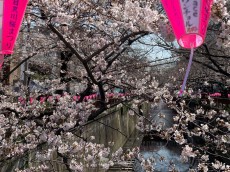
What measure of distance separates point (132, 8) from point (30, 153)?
7.68 ft

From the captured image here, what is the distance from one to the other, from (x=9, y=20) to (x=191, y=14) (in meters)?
1.46

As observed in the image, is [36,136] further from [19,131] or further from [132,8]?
[132,8]

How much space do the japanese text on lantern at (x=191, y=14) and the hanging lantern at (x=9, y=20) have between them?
50.0 inches

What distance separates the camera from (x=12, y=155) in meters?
3.79

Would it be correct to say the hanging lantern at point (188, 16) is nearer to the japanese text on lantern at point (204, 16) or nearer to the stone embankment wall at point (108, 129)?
the japanese text on lantern at point (204, 16)

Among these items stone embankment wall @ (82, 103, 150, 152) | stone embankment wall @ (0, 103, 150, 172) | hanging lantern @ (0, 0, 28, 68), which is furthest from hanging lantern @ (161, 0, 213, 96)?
stone embankment wall @ (82, 103, 150, 152)

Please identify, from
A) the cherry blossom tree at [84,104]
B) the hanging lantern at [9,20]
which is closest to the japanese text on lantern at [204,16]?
the cherry blossom tree at [84,104]

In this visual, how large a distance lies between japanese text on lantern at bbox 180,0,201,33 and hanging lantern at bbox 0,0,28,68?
1.27 meters

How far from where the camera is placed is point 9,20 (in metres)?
2.56

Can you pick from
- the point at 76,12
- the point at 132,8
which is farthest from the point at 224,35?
the point at 76,12

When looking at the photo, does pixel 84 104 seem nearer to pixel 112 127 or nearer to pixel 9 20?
pixel 112 127

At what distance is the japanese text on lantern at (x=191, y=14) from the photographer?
81.1 inches

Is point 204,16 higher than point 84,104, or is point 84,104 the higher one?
point 204,16

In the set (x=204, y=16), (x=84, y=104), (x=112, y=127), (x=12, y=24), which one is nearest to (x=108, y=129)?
Answer: (x=112, y=127)
